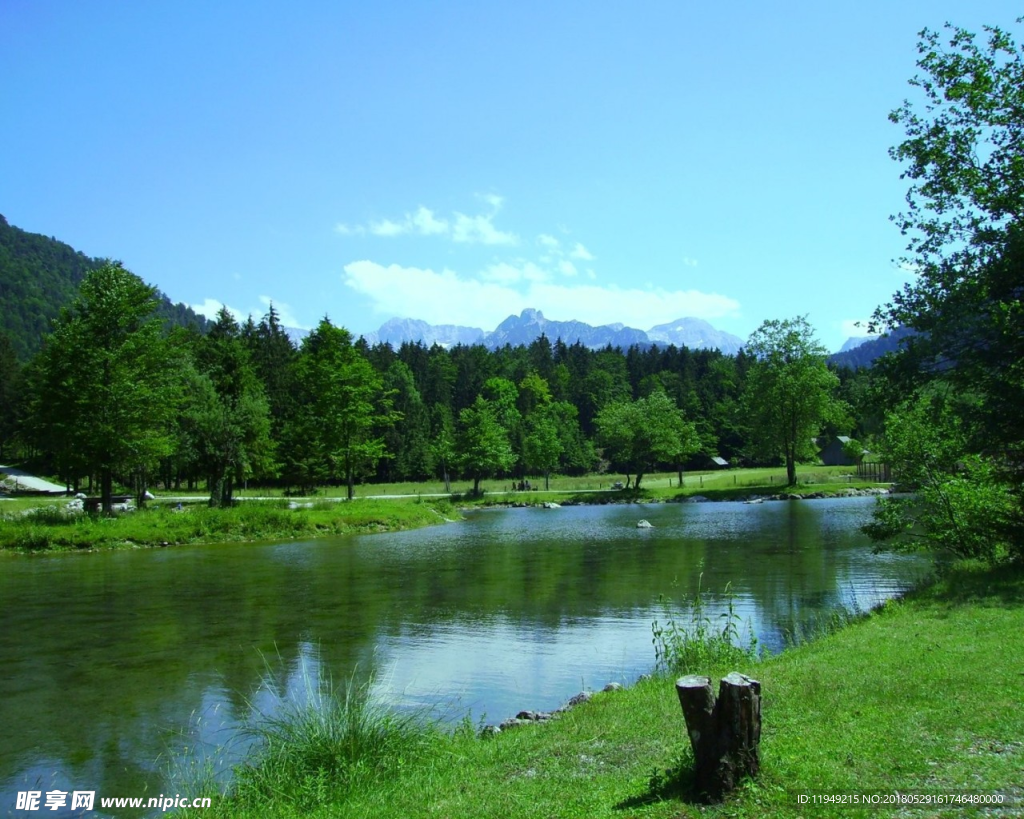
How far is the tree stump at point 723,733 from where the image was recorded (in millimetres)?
6031

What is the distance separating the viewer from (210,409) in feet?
155

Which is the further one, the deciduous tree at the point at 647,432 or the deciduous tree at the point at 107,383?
the deciduous tree at the point at 647,432

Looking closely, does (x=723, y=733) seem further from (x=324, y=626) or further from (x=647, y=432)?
(x=647, y=432)

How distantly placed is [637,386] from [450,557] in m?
112

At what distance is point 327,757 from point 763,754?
482cm

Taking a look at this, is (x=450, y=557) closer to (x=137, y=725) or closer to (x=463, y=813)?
(x=137, y=725)

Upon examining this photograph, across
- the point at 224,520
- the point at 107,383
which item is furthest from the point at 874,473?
the point at 107,383

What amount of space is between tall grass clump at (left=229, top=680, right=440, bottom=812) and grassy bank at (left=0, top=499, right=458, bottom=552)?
29953mm

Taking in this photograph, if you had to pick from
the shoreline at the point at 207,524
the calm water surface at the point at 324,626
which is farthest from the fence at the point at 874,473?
the shoreline at the point at 207,524

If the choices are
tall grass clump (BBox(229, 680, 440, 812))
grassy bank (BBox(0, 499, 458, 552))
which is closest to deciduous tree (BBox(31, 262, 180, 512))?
grassy bank (BBox(0, 499, 458, 552))

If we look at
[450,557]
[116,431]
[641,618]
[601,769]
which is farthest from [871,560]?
[116,431]

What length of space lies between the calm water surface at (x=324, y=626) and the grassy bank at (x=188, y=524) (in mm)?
2286

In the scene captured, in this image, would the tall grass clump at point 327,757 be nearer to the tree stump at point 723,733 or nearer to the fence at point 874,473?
the tree stump at point 723,733

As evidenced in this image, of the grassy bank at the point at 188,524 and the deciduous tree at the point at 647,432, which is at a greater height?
the deciduous tree at the point at 647,432
